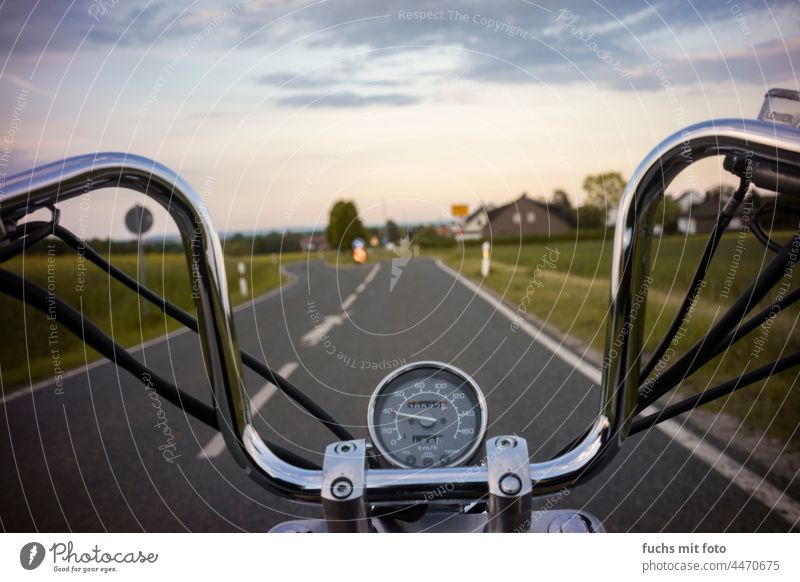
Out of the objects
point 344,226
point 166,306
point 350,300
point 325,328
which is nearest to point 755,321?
point 344,226

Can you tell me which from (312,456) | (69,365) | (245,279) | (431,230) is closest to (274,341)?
(69,365)

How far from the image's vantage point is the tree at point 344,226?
115 centimetres

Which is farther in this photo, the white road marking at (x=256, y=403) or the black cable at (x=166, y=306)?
the white road marking at (x=256, y=403)

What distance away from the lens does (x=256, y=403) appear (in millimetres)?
4285

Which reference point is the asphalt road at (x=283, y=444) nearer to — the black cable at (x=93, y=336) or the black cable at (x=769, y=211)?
the black cable at (x=93, y=336)

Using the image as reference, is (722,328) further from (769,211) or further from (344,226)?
(344,226)

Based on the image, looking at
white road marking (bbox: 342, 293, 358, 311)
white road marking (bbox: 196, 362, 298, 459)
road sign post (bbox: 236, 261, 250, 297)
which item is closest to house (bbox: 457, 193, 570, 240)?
white road marking (bbox: 196, 362, 298, 459)

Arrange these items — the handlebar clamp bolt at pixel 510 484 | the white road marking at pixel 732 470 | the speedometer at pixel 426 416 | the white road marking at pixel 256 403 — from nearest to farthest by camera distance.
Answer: the handlebar clamp bolt at pixel 510 484, the speedometer at pixel 426 416, the white road marking at pixel 732 470, the white road marking at pixel 256 403

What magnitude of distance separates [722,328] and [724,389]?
137 millimetres

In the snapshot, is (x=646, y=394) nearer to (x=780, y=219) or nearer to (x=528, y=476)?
(x=528, y=476)

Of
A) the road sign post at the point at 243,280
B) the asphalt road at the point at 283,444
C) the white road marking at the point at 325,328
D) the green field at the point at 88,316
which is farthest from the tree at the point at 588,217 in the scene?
the road sign post at the point at 243,280

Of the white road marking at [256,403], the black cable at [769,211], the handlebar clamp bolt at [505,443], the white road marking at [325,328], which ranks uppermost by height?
the black cable at [769,211]

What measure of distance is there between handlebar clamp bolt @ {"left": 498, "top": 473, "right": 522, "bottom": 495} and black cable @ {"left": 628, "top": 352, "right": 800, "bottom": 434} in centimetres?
24

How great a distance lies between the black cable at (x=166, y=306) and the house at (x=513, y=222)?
34cm
